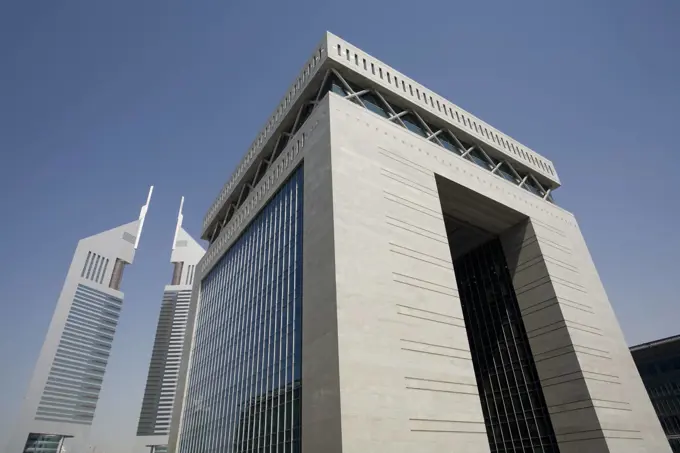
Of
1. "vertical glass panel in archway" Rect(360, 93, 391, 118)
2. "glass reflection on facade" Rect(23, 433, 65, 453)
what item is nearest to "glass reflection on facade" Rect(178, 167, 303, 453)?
"vertical glass panel in archway" Rect(360, 93, 391, 118)

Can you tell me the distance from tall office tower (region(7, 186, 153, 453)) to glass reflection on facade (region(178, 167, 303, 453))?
115 m

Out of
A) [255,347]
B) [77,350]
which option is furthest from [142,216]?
[255,347]

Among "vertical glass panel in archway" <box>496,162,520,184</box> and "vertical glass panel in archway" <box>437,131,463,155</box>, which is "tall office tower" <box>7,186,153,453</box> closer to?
"vertical glass panel in archway" <box>437,131,463,155</box>

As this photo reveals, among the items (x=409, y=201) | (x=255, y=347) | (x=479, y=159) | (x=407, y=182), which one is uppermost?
(x=479, y=159)

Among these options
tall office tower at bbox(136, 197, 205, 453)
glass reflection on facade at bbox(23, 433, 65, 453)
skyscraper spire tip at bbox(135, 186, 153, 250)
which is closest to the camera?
glass reflection on facade at bbox(23, 433, 65, 453)

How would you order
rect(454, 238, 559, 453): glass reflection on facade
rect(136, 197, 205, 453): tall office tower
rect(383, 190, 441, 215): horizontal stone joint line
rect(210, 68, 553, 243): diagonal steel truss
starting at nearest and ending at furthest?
1. rect(383, 190, 441, 215): horizontal stone joint line
2. rect(454, 238, 559, 453): glass reflection on facade
3. rect(210, 68, 553, 243): diagonal steel truss
4. rect(136, 197, 205, 453): tall office tower

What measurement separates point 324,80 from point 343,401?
24719 mm

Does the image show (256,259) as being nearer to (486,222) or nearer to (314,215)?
(314,215)

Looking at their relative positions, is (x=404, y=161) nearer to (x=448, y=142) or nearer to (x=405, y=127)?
(x=405, y=127)

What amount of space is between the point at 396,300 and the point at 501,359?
18453mm

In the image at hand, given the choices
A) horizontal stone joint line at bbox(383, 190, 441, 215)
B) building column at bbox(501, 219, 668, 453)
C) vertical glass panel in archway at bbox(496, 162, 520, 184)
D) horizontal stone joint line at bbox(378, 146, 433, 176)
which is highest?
vertical glass panel in archway at bbox(496, 162, 520, 184)

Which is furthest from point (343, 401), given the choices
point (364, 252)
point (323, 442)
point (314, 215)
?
point (314, 215)

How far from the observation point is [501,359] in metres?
33.1

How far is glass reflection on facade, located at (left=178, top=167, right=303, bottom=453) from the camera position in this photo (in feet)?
74.1
